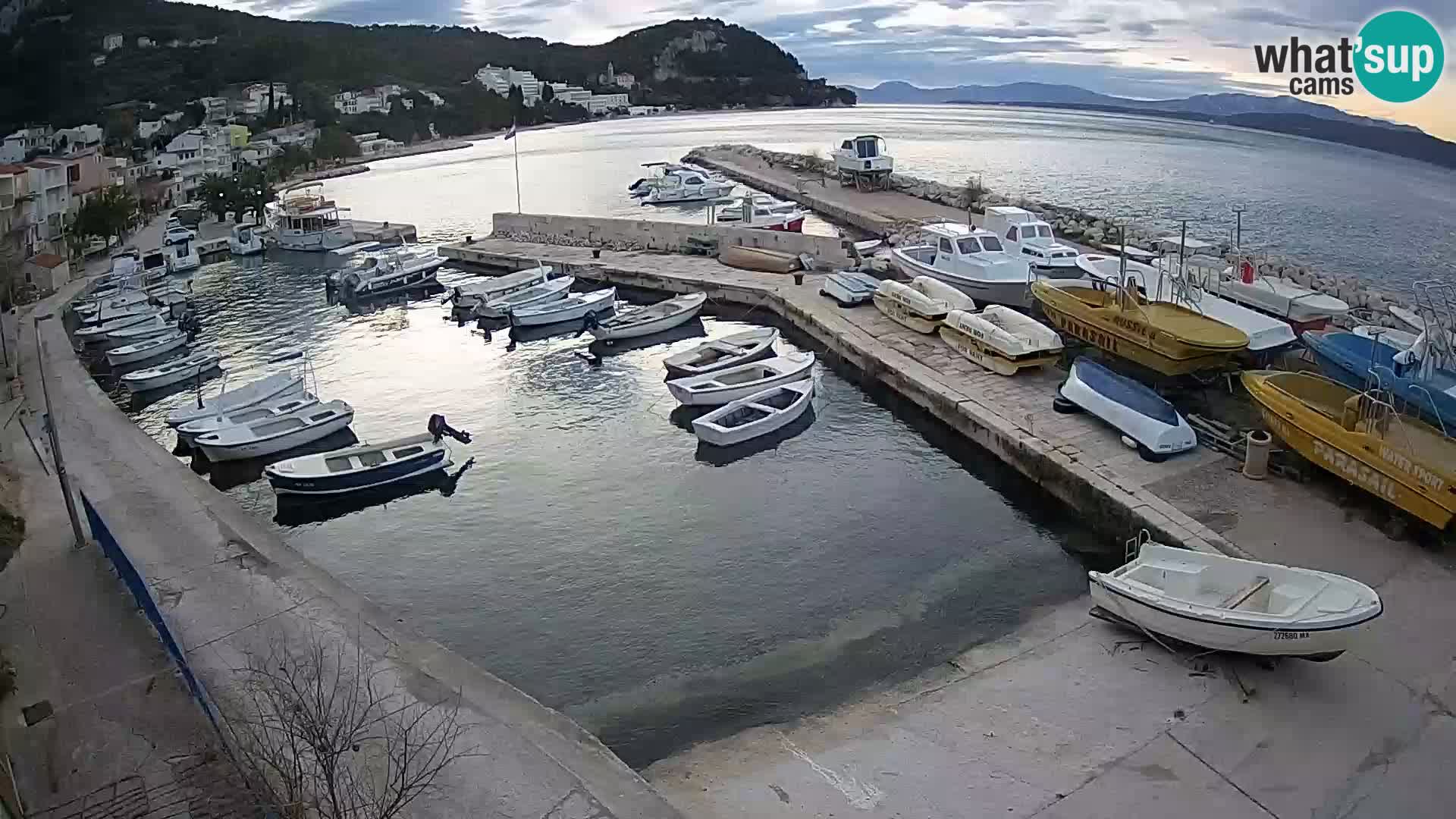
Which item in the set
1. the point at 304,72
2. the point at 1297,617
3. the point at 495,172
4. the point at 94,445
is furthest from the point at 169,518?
the point at 304,72

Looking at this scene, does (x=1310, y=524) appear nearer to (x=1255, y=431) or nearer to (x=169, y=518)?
(x=1255, y=431)

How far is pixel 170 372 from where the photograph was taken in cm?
2194

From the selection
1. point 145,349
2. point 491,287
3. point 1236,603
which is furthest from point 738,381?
point 145,349

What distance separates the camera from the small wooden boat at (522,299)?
2603cm

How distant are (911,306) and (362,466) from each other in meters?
11.6

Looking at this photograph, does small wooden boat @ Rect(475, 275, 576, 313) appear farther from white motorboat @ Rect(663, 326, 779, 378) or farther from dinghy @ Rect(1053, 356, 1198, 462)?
dinghy @ Rect(1053, 356, 1198, 462)

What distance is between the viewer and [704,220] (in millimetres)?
43781

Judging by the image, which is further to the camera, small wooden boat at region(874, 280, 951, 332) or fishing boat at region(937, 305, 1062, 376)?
small wooden boat at region(874, 280, 951, 332)

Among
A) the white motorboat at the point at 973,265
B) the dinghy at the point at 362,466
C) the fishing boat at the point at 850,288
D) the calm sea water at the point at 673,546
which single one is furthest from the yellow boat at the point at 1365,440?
the dinghy at the point at 362,466

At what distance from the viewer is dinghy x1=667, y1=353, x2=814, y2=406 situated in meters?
18.4

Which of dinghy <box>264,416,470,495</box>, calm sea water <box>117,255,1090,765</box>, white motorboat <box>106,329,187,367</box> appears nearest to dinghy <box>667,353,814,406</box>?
calm sea water <box>117,255,1090,765</box>

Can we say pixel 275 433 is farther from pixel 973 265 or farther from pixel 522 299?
pixel 973 265

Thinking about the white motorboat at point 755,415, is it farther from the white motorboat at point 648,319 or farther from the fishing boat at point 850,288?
the white motorboat at point 648,319

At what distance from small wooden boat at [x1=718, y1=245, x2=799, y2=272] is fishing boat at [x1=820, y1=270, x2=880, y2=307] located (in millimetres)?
3050
